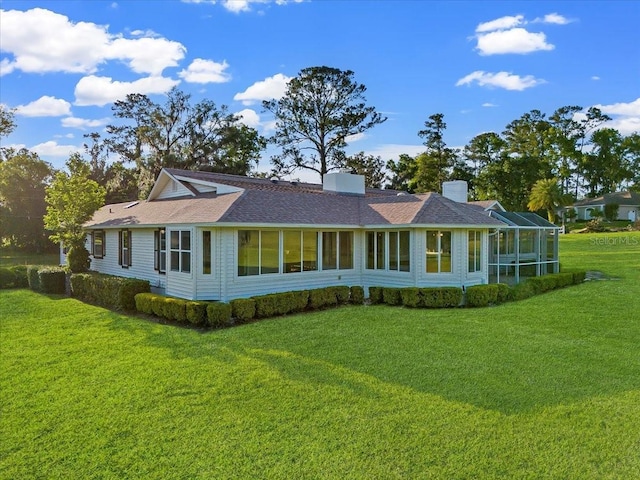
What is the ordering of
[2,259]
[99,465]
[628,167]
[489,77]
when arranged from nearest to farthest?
[99,465]
[489,77]
[2,259]
[628,167]

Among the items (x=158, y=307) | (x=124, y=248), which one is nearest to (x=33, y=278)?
(x=124, y=248)

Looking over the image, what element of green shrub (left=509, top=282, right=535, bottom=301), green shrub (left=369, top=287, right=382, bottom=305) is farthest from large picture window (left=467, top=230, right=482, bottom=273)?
green shrub (left=369, top=287, right=382, bottom=305)

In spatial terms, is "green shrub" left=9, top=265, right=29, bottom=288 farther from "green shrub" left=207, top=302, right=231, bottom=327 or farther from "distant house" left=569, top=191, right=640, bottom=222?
"distant house" left=569, top=191, right=640, bottom=222

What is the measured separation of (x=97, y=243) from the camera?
1991 centimetres

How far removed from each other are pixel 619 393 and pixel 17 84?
921 inches

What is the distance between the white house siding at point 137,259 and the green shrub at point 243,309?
4.84 m

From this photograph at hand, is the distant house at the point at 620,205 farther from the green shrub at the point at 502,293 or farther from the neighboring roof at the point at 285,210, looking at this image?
the green shrub at the point at 502,293

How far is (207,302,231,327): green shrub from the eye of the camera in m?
10.9

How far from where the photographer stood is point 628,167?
204 feet

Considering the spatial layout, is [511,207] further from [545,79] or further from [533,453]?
[533,453]

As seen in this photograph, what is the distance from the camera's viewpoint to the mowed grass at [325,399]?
475 centimetres

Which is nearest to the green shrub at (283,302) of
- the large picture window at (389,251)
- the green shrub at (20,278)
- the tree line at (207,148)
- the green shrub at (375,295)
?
the green shrub at (375,295)

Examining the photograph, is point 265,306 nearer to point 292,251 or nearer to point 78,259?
point 292,251

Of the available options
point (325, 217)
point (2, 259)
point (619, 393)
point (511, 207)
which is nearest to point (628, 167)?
point (511, 207)
